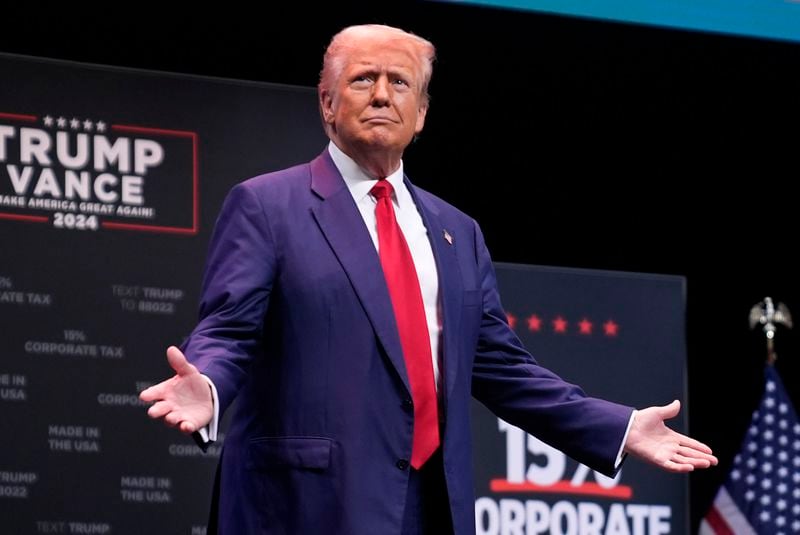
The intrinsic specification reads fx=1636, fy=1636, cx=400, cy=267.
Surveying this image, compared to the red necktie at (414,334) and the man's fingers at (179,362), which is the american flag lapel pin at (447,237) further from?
the man's fingers at (179,362)

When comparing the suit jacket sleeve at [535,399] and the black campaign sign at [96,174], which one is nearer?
the suit jacket sleeve at [535,399]

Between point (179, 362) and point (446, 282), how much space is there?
0.61 m

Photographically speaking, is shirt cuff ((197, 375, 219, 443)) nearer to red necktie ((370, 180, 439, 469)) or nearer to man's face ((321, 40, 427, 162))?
red necktie ((370, 180, 439, 469))

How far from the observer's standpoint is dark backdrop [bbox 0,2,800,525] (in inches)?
209

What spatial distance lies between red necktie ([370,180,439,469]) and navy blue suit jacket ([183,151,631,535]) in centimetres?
3

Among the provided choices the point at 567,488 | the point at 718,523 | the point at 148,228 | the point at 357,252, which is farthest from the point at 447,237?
the point at 718,523

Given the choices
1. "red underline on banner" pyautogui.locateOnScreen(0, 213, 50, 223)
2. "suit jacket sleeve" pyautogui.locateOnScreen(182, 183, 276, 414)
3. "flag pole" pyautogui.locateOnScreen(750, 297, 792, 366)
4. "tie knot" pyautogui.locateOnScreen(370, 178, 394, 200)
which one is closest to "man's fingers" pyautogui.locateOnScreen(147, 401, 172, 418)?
"suit jacket sleeve" pyautogui.locateOnScreen(182, 183, 276, 414)

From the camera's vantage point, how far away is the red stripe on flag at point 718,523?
19.4ft

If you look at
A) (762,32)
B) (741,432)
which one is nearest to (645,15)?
(762,32)

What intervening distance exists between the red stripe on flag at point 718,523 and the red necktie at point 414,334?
10.9ft

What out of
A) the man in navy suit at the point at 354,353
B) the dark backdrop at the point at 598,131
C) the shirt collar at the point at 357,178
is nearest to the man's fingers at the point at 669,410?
the man in navy suit at the point at 354,353

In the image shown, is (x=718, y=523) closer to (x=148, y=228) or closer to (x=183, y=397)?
(x=148, y=228)

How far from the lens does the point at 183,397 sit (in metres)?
2.57

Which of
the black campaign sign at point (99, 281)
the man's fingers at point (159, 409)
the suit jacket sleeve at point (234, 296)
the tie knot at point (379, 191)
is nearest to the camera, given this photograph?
the man's fingers at point (159, 409)
